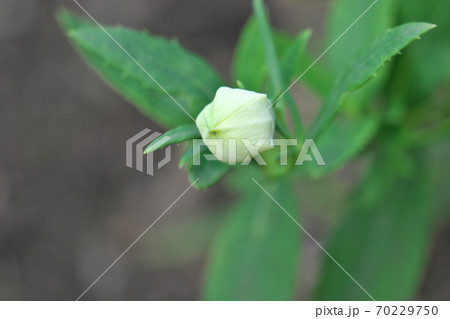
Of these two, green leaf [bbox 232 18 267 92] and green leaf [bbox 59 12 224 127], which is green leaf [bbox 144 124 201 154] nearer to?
green leaf [bbox 59 12 224 127]

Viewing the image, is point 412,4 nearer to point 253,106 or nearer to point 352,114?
point 352,114

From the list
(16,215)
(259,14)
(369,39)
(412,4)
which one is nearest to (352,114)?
(369,39)

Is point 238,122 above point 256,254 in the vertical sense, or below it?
above

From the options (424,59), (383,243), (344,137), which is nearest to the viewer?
(344,137)

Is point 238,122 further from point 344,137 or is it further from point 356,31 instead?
point 356,31

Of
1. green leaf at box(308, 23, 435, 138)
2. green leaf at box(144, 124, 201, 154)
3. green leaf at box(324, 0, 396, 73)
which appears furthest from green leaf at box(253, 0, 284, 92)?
green leaf at box(324, 0, 396, 73)

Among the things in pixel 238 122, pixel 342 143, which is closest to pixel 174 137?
pixel 238 122

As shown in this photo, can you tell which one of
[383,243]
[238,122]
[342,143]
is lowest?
[383,243]

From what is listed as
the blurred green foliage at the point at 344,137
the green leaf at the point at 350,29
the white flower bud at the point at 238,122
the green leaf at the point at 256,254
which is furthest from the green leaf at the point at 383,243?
the white flower bud at the point at 238,122
